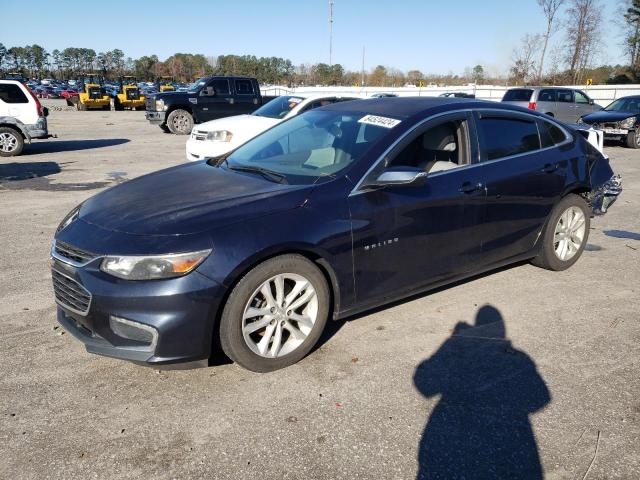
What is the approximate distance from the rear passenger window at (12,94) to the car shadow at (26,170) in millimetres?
1972

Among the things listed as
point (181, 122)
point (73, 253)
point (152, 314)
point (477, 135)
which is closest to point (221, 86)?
point (181, 122)

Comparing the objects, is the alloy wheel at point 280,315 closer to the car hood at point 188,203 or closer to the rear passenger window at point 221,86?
the car hood at point 188,203

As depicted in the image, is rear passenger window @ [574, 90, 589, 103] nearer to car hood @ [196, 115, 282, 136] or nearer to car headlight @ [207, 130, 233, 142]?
car hood @ [196, 115, 282, 136]

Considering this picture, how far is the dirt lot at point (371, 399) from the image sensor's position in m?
2.62

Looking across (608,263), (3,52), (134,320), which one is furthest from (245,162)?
(3,52)

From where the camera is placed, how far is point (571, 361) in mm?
3570

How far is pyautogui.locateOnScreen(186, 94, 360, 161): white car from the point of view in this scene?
31.9 feet

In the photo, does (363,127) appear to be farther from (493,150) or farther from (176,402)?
(176,402)

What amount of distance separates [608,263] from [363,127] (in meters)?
3.24

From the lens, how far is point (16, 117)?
1316 cm

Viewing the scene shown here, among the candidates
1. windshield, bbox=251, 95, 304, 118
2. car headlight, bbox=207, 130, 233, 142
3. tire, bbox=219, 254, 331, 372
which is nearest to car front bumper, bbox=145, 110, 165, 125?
windshield, bbox=251, 95, 304, 118

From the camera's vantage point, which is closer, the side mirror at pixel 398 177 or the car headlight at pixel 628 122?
the side mirror at pixel 398 177

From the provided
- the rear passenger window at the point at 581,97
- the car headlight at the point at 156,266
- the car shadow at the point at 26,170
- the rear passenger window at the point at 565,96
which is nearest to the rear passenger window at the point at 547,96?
the rear passenger window at the point at 565,96

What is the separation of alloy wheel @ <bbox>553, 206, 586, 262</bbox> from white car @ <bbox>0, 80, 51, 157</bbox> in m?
12.8
